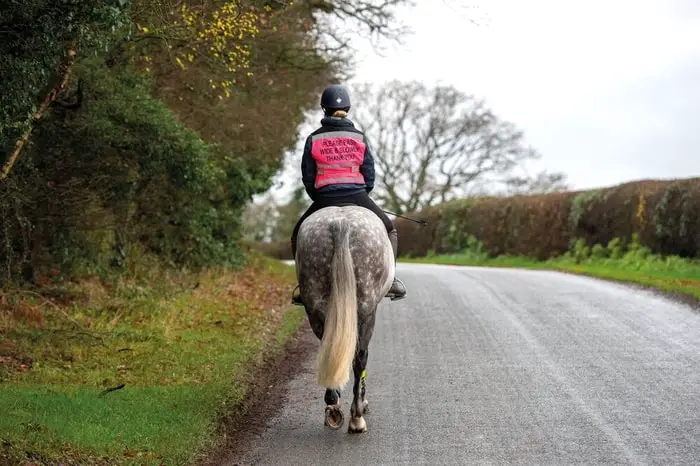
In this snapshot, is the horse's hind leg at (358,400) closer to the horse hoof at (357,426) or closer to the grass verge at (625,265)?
the horse hoof at (357,426)

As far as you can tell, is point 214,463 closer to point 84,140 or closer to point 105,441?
point 105,441

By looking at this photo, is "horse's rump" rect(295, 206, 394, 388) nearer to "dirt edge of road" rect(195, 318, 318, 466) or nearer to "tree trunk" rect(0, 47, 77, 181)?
"dirt edge of road" rect(195, 318, 318, 466)

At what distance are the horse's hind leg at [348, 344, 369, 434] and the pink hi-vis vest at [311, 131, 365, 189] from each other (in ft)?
5.13

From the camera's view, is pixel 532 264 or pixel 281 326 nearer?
pixel 281 326

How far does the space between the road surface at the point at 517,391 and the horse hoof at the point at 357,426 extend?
63 mm

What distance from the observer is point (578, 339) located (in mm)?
11906

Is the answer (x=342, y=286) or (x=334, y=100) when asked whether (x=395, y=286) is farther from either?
(x=334, y=100)

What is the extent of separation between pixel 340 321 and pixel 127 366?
3913mm

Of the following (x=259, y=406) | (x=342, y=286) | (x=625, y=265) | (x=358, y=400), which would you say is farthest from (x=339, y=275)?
(x=625, y=265)

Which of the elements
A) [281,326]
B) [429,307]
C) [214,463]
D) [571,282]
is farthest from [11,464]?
[571,282]

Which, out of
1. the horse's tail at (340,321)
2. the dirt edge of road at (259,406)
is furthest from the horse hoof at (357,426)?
the dirt edge of road at (259,406)

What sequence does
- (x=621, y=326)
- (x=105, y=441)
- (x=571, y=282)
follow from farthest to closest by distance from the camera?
(x=571, y=282), (x=621, y=326), (x=105, y=441)

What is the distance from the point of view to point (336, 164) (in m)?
8.45

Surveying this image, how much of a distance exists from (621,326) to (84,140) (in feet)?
26.7
